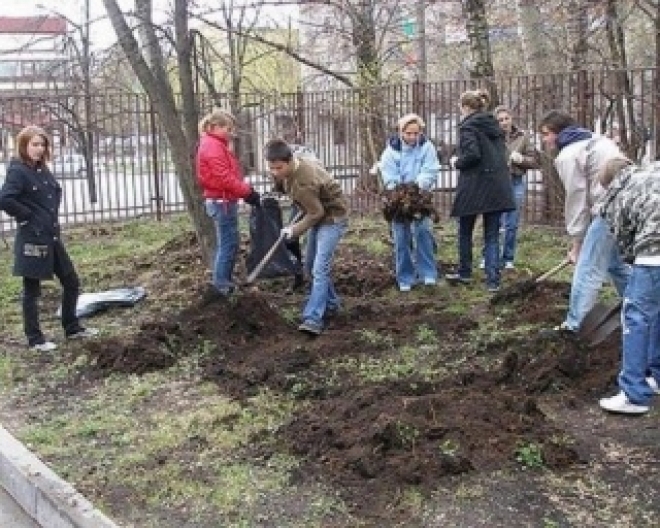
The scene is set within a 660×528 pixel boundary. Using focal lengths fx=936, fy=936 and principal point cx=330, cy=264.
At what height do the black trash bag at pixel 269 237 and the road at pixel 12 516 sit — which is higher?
the black trash bag at pixel 269 237

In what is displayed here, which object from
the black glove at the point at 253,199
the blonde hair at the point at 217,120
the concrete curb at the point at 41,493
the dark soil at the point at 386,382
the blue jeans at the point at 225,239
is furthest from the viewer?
the blue jeans at the point at 225,239

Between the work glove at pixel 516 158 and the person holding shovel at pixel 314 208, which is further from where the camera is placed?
the work glove at pixel 516 158

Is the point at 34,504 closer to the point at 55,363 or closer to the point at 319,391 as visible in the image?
the point at 319,391

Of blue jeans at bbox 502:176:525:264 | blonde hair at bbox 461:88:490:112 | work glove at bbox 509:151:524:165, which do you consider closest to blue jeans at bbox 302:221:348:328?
blonde hair at bbox 461:88:490:112

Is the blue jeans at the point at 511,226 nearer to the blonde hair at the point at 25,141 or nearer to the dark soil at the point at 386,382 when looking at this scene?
the dark soil at the point at 386,382

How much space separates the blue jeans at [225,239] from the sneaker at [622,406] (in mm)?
3723

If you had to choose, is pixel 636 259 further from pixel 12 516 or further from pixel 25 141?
pixel 25 141

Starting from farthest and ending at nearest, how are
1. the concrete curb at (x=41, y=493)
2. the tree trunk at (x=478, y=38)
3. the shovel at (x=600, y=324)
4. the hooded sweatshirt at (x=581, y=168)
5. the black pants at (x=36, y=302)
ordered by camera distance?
the tree trunk at (x=478, y=38) < the black pants at (x=36, y=302) < the shovel at (x=600, y=324) < the hooded sweatshirt at (x=581, y=168) < the concrete curb at (x=41, y=493)

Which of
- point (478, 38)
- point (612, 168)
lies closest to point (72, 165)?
point (478, 38)

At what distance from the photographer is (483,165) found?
795cm

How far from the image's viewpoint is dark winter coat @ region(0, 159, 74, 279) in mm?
6570

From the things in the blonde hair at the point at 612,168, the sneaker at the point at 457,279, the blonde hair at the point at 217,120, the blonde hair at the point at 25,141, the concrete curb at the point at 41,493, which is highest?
the blonde hair at the point at 217,120

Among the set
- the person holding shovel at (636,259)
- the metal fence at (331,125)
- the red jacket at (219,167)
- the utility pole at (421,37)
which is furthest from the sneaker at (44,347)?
the utility pole at (421,37)

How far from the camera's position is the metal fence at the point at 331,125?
→ 443 inches
